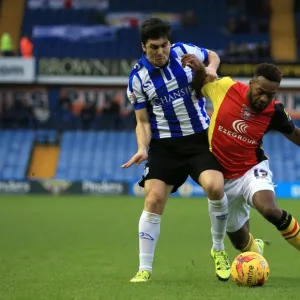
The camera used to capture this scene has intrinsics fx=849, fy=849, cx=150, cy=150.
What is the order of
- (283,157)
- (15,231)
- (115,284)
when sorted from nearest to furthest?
(115,284)
(15,231)
(283,157)

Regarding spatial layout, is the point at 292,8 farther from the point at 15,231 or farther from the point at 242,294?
the point at 242,294

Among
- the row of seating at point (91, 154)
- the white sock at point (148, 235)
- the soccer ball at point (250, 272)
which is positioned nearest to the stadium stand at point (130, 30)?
the row of seating at point (91, 154)

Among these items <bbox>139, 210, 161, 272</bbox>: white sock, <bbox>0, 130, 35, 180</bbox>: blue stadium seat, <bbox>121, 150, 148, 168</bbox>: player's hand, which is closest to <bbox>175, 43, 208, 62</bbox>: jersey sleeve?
<bbox>121, 150, 148, 168</bbox>: player's hand

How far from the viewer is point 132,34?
3278 centimetres

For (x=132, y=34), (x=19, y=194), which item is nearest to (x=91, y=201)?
(x=19, y=194)

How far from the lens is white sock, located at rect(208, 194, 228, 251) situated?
770 cm

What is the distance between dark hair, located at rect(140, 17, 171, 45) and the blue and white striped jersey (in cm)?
41

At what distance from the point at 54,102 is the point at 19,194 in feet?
20.2

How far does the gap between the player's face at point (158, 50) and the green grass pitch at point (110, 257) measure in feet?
6.53

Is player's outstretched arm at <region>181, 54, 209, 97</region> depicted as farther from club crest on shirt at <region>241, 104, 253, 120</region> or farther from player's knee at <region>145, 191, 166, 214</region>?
player's knee at <region>145, 191, 166, 214</region>

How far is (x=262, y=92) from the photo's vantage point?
7.48m

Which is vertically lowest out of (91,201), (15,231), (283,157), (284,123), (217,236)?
(283,157)

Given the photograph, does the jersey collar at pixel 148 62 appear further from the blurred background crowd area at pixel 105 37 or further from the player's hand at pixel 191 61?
the blurred background crowd area at pixel 105 37

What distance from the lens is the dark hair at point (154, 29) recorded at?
743 centimetres
